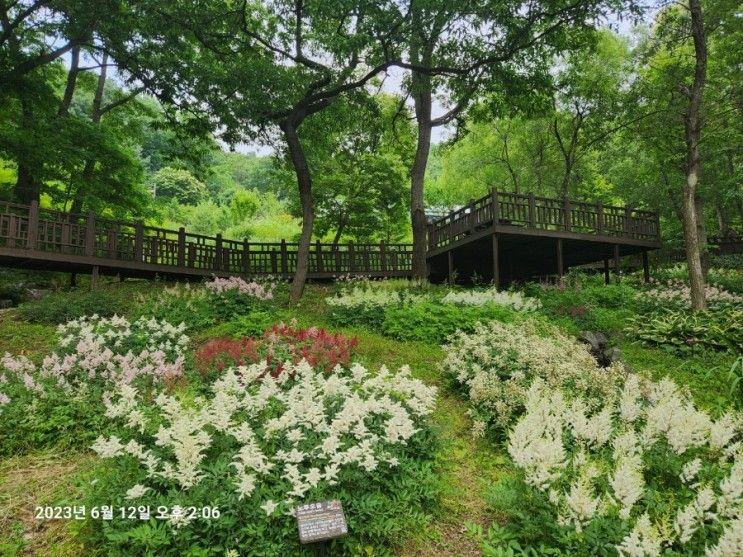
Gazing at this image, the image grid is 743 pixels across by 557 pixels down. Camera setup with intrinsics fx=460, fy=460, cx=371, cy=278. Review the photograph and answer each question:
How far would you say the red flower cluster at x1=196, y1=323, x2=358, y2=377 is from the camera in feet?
20.3

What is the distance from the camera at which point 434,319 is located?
9.48 m

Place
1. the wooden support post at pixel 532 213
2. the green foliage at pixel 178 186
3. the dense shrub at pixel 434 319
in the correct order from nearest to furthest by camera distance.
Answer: the dense shrub at pixel 434 319, the wooden support post at pixel 532 213, the green foliage at pixel 178 186

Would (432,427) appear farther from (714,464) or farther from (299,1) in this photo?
(299,1)

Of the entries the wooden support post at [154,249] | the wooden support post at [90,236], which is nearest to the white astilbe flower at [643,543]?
the wooden support post at [90,236]

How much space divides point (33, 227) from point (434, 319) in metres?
10.6

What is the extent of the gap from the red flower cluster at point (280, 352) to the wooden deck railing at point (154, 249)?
8.70 meters

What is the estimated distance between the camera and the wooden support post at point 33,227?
11906 mm

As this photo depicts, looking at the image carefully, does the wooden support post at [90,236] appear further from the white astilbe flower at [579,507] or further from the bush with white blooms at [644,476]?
the white astilbe flower at [579,507]

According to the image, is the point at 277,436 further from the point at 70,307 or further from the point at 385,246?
the point at 385,246

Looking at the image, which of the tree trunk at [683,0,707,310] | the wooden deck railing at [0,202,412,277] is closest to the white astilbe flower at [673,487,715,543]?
the tree trunk at [683,0,707,310]

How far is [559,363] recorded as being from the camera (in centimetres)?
603

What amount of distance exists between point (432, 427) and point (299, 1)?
11.2m

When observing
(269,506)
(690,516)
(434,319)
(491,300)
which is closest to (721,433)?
(690,516)

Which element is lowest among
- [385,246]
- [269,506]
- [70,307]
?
[269,506]
